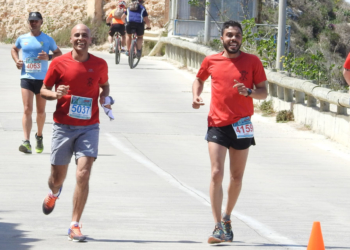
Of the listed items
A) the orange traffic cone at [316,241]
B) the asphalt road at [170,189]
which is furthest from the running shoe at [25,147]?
the orange traffic cone at [316,241]

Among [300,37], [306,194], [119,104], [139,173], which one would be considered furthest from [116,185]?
[300,37]

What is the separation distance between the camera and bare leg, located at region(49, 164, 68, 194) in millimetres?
7395

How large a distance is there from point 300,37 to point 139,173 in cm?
3266

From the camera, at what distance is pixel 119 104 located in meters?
18.0

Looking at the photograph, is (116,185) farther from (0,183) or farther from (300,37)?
Result: (300,37)

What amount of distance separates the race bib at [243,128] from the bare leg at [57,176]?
5.26ft

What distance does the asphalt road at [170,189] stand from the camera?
23.7 ft

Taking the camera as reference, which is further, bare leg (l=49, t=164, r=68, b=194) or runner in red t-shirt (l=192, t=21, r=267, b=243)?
bare leg (l=49, t=164, r=68, b=194)

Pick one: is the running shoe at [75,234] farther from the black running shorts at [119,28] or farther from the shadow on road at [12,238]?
the black running shorts at [119,28]

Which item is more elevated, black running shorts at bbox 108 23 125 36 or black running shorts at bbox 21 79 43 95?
Result: black running shorts at bbox 21 79 43 95

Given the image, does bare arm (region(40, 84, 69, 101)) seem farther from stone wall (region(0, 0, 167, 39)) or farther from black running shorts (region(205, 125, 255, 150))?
stone wall (region(0, 0, 167, 39))

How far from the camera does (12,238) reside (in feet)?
22.7

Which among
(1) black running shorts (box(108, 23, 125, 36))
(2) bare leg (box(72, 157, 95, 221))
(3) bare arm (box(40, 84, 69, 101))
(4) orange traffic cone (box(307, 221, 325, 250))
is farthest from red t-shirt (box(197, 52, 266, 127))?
(1) black running shorts (box(108, 23, 125, 36))

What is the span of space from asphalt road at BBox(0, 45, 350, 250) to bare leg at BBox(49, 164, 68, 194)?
0.36 meters
